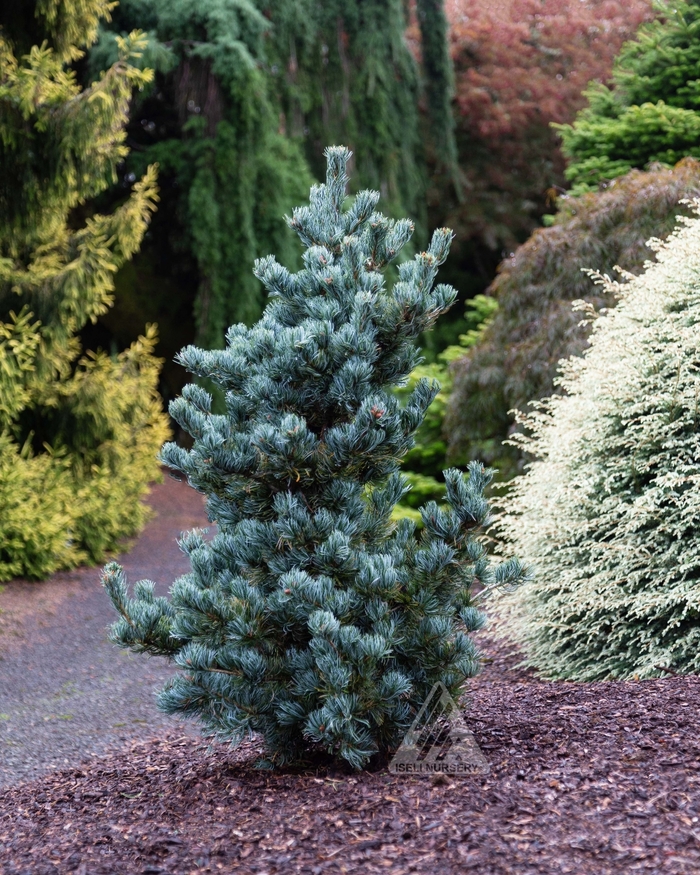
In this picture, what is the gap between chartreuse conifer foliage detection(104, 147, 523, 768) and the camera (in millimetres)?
2531

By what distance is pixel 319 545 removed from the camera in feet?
8.46

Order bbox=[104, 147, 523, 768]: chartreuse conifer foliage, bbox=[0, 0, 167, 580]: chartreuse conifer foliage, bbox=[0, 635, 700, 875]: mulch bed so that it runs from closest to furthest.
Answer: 1. bbox=[0, 635, 700, 875]: mulch bed
2. bbox=[104, 147, 523, 768]: chartreuse conifer foliage
3. bbox=[0, 0, 167, 580]: chartreuse conifer foliage

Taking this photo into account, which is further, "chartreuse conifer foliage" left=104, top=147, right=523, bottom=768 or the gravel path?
the gravel path

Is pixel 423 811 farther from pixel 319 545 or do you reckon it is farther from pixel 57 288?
pixel 57 288

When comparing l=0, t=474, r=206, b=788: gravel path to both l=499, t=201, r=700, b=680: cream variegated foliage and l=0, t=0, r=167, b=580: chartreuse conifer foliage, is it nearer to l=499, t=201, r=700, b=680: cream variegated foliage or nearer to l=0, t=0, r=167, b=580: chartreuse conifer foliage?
l=0, t=0, r=167, b=580: chartreuse conifer foliage

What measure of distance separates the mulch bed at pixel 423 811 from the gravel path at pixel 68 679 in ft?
2.45

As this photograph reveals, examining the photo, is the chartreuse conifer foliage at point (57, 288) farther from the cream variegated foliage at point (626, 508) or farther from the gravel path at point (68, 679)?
the cream variegated foliage at point (626, 508)

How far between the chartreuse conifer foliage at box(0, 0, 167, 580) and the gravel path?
1.65 feet

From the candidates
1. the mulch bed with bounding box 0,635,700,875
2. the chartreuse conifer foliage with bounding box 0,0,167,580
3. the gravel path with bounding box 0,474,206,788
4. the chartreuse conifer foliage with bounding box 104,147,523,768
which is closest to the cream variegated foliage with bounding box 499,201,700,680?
the mulch bed with bounding box 0,635,700,875

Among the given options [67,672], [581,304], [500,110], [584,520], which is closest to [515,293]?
[581,304]

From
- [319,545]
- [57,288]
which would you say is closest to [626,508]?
[319,545]

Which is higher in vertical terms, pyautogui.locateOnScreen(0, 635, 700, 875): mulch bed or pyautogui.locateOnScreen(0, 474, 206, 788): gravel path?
pyautogui.locateOnScreen(0, 635, 700, 875): mulch bed

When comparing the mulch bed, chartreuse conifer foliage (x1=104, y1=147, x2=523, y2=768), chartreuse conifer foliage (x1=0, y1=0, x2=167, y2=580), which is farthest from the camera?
chartreuse conifer foliage (x1=0, y1=0, x2=167, y2=580)

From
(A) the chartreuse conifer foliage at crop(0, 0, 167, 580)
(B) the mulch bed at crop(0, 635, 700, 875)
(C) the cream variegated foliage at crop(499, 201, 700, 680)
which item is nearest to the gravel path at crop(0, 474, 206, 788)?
(A) the chartreuse conifer foliage at crop(0, 0, 167, 580)
